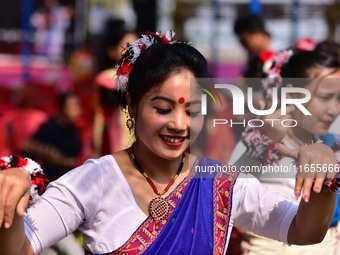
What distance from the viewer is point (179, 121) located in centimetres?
262

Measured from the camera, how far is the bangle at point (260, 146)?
2869 mm

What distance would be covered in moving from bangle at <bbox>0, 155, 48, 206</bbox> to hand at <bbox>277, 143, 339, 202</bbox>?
74 centimetres

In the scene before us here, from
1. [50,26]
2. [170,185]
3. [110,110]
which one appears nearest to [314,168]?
[170,185]

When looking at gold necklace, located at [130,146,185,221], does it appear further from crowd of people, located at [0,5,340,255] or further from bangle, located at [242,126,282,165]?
bangle, located at [242,126,282,165]

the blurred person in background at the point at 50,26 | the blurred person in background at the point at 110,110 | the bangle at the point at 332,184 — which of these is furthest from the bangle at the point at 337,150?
the blurred person in background at the point at 50,26

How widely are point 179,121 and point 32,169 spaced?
444 millimetres

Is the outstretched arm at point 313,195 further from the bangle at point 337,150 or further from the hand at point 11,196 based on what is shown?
the hand at point 11,196

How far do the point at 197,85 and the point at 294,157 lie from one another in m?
0.43

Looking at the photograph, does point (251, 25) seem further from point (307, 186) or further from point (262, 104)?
point (307, 186)

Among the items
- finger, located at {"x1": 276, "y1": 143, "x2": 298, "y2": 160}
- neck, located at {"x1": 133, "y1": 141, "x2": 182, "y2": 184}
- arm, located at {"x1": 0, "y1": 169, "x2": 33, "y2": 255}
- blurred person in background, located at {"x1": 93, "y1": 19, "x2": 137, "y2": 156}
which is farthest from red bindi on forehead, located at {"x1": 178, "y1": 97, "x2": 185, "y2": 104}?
blurred person in background, located at {"x1": 93, "y1": 19, "x2": 137, "y2": 156}

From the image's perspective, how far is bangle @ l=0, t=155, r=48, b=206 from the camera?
8.18 feet

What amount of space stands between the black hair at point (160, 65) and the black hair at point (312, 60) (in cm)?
112

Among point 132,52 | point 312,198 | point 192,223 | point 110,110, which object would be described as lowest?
point 110,110

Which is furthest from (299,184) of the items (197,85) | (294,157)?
(197,85)
